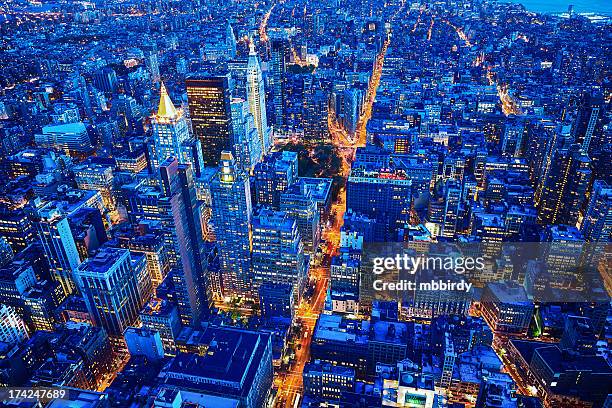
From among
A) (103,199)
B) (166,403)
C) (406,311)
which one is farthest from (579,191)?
(103,199)

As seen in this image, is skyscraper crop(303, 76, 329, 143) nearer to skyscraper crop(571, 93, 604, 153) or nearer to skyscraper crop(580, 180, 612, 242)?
skyscraper crop(571, 93, 604, 153)

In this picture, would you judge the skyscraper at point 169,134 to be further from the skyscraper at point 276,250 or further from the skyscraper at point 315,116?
the skyscraper at point 315,116

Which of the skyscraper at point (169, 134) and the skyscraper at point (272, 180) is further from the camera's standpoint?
the skyscraper at point (169, 134)

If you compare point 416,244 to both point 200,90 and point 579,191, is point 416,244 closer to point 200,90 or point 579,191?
point 579,191

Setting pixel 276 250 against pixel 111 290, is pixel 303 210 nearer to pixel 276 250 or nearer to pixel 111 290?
pixel 276 250

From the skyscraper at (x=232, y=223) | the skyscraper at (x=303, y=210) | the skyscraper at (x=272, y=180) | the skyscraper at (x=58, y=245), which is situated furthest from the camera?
the skyscraper at (x=272, y=180)

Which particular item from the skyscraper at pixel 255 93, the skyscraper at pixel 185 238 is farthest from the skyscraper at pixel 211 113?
the skyscraper at pixel 185 238
